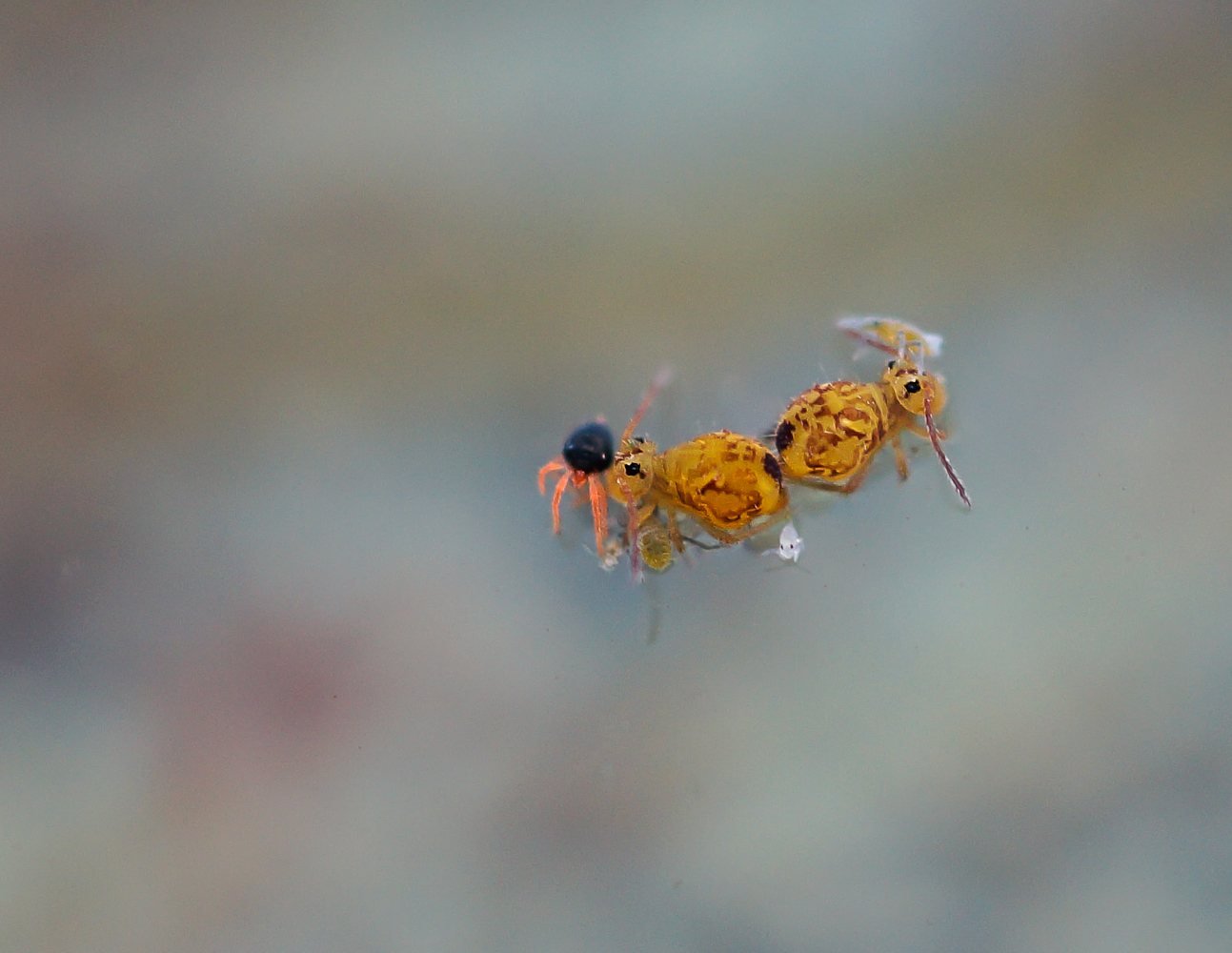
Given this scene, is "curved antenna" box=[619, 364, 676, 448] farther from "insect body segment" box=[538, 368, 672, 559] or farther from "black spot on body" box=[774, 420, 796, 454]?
"black spot on body" box=[774, 420, 796, 454]

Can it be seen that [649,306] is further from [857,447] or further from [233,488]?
[233,488]

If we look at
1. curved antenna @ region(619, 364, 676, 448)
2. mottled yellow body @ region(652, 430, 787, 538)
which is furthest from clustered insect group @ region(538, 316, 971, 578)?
curved antenna @ region(619, 364, 676, 448)

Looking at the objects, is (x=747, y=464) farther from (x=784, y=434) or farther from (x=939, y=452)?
(x=939, y=452)

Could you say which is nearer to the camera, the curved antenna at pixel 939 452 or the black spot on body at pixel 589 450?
the black spot on body at pixel 589 450

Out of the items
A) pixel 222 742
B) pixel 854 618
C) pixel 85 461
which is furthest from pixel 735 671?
pixel 85 461

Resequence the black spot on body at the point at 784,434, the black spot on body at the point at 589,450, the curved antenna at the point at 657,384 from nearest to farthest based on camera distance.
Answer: the black spot on body at the point at 589,450
the black spot on body at the point at 784,434
the curved antenna at the point at 657,384

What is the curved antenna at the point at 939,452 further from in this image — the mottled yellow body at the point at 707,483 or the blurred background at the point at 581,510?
the mottled yellow body at the point at 707,483

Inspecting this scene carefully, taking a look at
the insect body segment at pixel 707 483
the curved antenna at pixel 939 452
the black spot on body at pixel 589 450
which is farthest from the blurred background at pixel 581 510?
the black spot on body at pixel 589 450

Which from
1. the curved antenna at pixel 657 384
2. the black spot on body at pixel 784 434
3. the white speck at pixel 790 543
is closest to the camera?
the black spot on body at pixel 784 434
